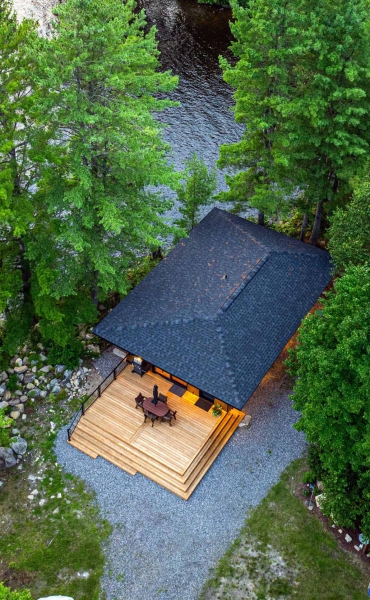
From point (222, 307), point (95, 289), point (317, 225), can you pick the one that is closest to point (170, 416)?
point (222, 307)

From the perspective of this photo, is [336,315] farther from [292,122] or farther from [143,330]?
[292,122]

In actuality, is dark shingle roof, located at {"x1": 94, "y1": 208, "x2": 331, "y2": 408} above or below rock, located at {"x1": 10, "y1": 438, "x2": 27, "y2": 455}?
above

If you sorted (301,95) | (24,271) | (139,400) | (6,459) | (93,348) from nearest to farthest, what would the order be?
(6,459) → (139,400) → (24,271) → (301,95) → (93,348)

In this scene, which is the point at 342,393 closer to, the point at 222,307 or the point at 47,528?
the point at 222,307

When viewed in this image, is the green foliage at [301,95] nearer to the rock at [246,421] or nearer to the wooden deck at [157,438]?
the rock at [246,421]

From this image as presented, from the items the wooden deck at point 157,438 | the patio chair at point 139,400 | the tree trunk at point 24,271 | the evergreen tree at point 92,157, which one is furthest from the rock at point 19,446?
the tree trunk at point 24,271

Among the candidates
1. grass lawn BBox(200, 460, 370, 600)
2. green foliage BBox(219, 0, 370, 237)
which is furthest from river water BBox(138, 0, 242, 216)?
grass lawn BBox(200, 460, 370, 600)

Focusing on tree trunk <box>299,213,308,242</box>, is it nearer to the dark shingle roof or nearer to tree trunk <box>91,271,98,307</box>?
the dark shingle roof

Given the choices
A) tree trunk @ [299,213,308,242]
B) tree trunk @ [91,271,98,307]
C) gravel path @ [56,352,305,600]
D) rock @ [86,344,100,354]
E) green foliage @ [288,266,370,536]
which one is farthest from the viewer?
tree trunk @ [299,213,308,242]
